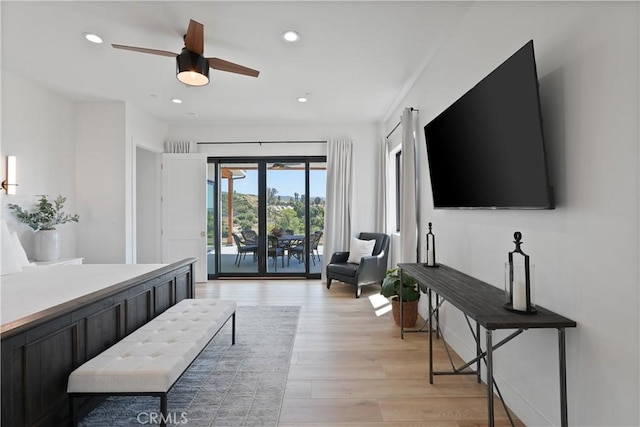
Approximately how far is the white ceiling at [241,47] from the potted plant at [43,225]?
1.49 m

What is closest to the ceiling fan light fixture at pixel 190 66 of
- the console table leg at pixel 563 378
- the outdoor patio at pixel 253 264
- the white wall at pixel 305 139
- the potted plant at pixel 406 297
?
the potted plant at pixel 406 297

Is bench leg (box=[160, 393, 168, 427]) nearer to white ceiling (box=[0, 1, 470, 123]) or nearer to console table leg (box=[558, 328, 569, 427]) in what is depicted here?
console table leg (box=[558, 328, 569, 427])

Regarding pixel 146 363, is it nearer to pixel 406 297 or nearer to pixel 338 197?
pixel 406 297

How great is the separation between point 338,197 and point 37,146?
411 cm

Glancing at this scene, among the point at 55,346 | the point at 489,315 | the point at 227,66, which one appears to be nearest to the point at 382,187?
the point at 227,66

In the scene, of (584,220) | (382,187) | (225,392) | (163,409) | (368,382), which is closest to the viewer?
(584,220)

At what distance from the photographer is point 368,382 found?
93.3 inches

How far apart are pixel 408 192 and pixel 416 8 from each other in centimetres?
184

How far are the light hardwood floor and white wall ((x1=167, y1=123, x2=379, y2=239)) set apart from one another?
2.31 m

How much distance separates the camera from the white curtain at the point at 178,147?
18.9 feet

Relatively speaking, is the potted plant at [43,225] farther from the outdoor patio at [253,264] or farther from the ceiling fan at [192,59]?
the outdoor patio at [253,264]

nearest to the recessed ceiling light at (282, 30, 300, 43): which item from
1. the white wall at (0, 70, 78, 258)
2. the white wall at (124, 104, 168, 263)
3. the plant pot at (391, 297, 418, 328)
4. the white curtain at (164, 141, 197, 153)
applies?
the plant pot at (391, 297, 418, 328)

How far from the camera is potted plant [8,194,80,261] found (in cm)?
378

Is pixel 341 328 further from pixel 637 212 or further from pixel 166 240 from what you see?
pixel 166 240
